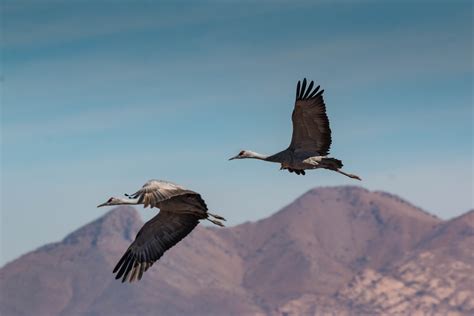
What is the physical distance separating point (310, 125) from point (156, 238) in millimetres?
12799

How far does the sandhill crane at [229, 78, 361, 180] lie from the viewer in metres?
57.2

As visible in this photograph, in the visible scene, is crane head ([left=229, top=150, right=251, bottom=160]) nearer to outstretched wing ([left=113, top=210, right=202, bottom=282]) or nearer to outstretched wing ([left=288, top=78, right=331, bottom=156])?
outstretched wing ([left=288, top=78, right=331, bottom=156])

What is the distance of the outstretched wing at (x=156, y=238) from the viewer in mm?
51938

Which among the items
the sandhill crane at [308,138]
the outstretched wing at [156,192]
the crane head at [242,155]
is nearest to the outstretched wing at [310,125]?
the sandhill crane at [308,138]

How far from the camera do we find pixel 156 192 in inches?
1734

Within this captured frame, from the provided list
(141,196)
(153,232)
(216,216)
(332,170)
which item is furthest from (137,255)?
(332,170)

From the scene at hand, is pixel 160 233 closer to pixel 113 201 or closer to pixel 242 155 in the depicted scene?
pixel 113 201

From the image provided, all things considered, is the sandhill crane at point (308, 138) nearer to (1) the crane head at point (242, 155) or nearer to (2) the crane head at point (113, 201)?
(1) the crane head at point (242, 155)

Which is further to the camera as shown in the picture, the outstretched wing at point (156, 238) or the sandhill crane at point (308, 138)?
the sandhill crane at point (308, 138)

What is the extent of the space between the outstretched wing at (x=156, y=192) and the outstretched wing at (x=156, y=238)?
6.12 metres

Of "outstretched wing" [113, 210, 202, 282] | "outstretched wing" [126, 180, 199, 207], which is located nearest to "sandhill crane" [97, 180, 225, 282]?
"outstretched wing" [113, 210, 202, 282]

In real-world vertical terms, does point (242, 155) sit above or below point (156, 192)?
above

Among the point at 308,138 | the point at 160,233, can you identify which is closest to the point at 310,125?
the point at 308,138

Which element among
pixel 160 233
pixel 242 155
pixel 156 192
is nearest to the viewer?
pixel 156 192
